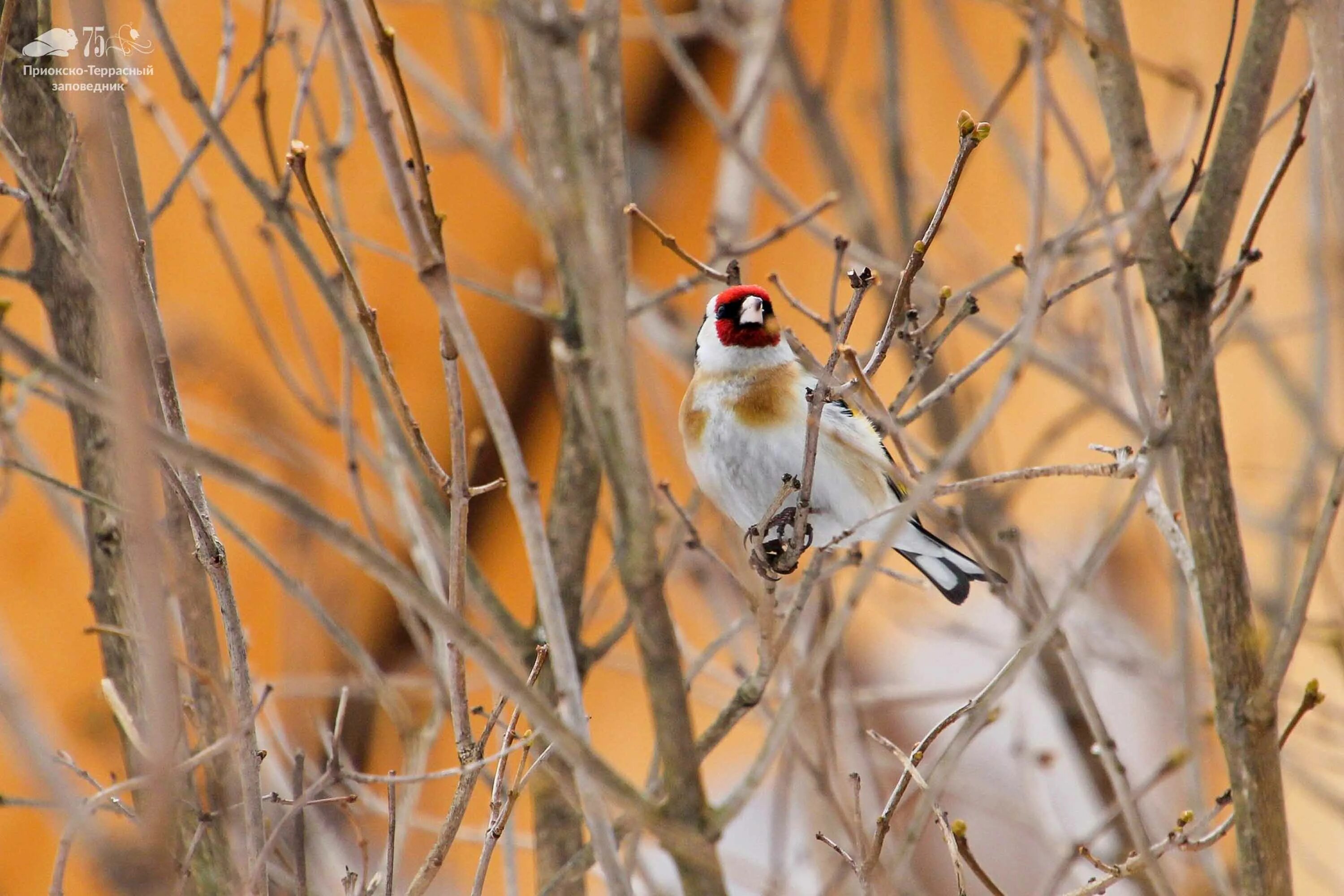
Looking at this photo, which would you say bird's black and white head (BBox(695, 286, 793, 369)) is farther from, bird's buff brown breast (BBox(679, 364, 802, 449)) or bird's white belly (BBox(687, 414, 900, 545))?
bird's white belly (BBox(687, 414, 900, 545))

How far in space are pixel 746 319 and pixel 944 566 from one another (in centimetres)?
79

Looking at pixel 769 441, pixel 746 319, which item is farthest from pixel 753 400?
pixel 746 319

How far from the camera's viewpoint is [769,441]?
2547 millimetres

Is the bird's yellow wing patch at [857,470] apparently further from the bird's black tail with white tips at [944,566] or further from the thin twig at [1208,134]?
the thin twig at [1208,134]

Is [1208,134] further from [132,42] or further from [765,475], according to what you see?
[132,42]

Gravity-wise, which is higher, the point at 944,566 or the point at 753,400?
the point at 753,400

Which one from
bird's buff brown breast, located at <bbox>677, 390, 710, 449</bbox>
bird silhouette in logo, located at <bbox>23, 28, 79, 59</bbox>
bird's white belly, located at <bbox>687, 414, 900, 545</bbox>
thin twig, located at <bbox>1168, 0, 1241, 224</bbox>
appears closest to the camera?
thin twig, located at <bbox>1168, 0, 1241, 224</bbox>

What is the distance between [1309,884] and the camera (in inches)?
171

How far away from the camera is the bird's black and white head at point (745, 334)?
108 inches

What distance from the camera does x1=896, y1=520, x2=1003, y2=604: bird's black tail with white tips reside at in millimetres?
2801

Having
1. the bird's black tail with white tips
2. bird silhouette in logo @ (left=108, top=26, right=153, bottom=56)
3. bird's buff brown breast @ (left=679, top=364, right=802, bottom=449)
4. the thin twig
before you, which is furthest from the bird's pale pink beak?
bird silhouette in logo @ (left=108, top=26, right=153, bottom=56)

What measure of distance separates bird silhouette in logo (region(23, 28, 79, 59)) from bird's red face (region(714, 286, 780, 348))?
1.39 meters

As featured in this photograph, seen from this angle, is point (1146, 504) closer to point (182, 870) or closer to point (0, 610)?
point (182, 870)

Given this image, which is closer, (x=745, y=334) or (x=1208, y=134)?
(x=1208, y=134)
